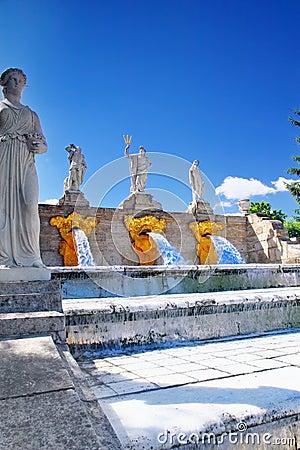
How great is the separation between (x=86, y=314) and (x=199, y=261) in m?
11.5

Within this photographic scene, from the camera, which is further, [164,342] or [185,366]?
[164,342]

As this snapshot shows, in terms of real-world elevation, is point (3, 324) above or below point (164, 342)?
above

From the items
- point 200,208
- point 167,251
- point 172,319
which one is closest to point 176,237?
point 167,251

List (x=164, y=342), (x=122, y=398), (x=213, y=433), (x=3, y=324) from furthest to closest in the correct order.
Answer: (x=164, y=342)
(x=3, y=324)
(x=122, y=398)
(x=213, y=433)

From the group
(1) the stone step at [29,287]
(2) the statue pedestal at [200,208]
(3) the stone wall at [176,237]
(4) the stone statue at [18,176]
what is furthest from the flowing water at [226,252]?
(1) the stone step at [29,287]

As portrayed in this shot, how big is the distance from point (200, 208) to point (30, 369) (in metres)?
13.7

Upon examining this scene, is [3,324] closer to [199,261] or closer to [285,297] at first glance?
[285,297]

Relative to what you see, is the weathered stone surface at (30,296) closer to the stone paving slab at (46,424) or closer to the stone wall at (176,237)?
the stone paving slab at (46,424)

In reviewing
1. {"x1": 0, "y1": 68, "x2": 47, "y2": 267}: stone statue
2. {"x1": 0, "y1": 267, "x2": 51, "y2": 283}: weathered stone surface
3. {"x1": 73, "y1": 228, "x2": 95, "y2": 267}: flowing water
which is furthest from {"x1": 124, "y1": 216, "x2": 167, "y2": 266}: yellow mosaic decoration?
{"x1": 0, "y1": 267, "x2": 51, "y2": 283}: weathered stone surface

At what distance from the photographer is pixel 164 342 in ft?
12.2

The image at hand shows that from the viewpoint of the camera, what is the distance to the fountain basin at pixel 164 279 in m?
5.91

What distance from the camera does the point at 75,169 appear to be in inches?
538

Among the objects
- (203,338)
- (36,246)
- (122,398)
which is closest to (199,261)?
(203,338)

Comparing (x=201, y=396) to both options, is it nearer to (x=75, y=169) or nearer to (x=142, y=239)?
(x=142, y=239)
